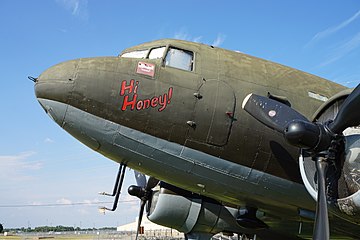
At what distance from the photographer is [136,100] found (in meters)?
6.93

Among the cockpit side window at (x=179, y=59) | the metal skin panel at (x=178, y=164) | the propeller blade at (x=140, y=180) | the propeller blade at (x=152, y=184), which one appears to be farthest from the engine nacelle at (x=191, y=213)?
the cockpit side window at (x=179, y=59)

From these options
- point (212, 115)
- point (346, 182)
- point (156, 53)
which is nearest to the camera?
point (346, 182)

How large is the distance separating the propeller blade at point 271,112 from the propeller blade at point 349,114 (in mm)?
501

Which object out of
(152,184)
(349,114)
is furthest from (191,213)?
(349,114)

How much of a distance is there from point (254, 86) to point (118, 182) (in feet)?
10.6

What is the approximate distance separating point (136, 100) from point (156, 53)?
4.40 ft

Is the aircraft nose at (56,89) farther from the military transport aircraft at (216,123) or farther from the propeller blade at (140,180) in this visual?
the propeller blade at (140,180)

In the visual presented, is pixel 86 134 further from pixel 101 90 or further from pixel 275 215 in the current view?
pixel 275 215

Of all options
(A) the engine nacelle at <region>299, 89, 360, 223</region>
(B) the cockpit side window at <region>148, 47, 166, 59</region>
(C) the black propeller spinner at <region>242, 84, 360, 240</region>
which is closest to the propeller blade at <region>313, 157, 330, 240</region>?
(C) the black propeller spinner at <region>242, 84, 360, 240</region>

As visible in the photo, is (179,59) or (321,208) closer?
(321,208)

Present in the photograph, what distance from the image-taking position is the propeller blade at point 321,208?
566 cm

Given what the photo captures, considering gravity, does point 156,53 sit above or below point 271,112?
above

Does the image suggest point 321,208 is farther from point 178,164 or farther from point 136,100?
point 136,100

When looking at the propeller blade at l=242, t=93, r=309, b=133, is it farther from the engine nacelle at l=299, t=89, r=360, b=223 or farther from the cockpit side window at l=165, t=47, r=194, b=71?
the cockpit side window at l=165, t=47, r=194, b=71
